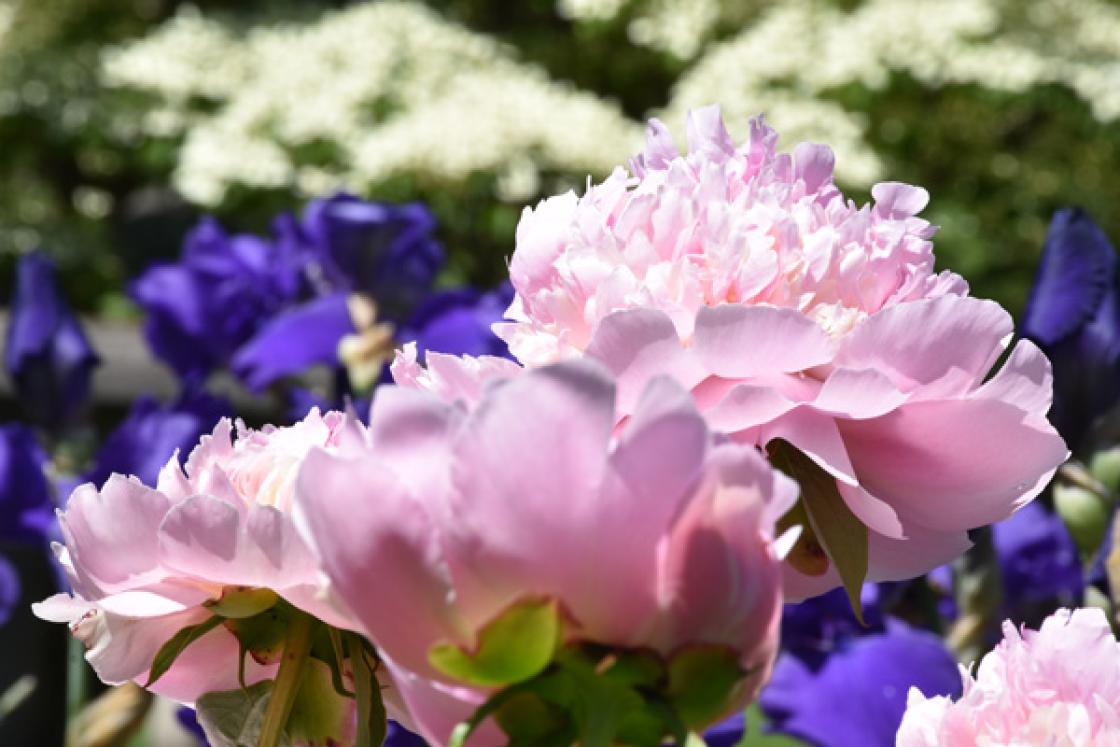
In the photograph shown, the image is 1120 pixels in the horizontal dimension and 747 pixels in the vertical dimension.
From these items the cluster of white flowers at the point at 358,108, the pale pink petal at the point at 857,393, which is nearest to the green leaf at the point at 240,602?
the pale pink petal at the point at 857,393

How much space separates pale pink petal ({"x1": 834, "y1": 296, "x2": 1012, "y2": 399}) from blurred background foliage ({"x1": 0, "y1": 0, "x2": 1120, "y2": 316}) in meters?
2.32

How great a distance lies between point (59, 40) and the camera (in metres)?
4.29

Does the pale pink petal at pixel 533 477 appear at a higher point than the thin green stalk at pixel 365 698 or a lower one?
higher

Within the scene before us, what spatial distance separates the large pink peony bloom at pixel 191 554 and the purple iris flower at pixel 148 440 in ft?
1.43

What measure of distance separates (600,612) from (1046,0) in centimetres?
362

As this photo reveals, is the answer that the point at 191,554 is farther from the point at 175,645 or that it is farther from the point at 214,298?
the point at 214,298

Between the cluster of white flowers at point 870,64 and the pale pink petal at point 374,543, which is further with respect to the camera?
the cluster of white flowers at point 870,64

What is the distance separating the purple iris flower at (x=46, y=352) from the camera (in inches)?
38.1

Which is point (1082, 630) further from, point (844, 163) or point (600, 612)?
point (844, 163)

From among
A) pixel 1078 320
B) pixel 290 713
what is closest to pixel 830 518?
pixel 290 713

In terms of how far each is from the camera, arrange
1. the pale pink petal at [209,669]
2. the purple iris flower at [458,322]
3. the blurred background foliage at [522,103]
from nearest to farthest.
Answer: the pale pink petal at [209,669] → the purple iris flower at [458,322] → the blurred background foliage at [522,103]

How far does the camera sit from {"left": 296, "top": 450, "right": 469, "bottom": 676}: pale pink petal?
0.70ft

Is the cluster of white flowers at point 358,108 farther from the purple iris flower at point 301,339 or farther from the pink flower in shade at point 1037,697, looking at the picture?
the pink flower in shade at point 1037,697

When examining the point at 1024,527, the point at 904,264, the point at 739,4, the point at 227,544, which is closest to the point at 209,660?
the point at 227,544
